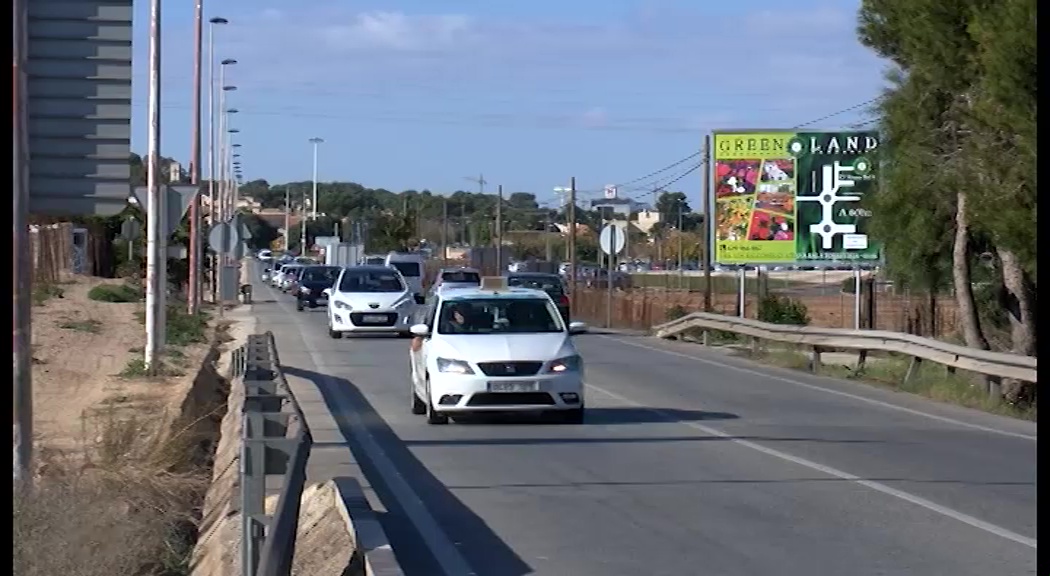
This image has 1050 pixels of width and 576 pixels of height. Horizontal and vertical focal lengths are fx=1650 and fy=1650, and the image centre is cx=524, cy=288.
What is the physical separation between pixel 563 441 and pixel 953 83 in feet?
35.5

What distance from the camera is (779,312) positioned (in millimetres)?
41188

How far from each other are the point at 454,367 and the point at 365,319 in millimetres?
18404

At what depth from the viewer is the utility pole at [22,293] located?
9242mm

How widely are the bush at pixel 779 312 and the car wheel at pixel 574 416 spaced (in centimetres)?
2306

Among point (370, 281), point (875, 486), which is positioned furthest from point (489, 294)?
point (370, 281)

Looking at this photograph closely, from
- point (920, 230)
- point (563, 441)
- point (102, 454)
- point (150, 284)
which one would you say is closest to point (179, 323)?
point (150, 284)

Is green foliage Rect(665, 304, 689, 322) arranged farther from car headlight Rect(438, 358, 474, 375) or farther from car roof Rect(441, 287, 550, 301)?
car headlight Rect(438, 358, 474, 375)

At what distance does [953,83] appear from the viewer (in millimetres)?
24266

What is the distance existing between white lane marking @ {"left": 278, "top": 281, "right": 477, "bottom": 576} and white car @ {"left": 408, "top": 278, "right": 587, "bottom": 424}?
99 centimetres

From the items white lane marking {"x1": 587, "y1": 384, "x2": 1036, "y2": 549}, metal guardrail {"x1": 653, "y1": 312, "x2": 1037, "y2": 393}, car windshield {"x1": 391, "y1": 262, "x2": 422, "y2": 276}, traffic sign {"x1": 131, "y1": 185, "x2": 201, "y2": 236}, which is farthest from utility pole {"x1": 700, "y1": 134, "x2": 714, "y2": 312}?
Answer: white lane marking {"x1": 587, "y1": 384, "x2": 1036, "y2": 549}

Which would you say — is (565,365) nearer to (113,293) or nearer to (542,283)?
(542,283)
